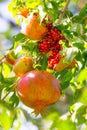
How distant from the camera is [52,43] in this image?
1491 millimetres

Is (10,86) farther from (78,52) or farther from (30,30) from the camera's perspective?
(78,52)

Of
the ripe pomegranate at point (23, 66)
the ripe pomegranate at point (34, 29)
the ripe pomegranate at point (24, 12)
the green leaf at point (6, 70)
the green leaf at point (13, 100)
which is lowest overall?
the green leaf at point (13, 100)

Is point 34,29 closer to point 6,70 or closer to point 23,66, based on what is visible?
point 23,66

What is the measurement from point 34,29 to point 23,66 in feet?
0.46

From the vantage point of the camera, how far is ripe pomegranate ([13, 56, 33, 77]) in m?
1.46

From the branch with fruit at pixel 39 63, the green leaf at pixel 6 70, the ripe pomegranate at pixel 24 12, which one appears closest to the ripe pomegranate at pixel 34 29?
the branch with fruit at pixel 39 63

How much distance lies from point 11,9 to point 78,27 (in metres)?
0.49

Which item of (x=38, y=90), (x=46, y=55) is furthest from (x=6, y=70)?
(x=38, y=90)

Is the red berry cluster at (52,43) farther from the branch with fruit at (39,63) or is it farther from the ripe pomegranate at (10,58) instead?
the ripe pomegranate at (10,58)

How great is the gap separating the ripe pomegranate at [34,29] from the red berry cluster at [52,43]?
0.02 meters

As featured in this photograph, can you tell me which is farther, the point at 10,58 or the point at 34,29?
the point at 10,58

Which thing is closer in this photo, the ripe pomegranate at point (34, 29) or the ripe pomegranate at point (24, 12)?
the ripe pomegranate at point (34, 29)

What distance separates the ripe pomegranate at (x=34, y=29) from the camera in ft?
4.79

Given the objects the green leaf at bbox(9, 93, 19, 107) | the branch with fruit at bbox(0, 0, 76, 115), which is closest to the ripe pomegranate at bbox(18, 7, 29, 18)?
the branch with fruit at bbox(0, 0, 76, 115)
